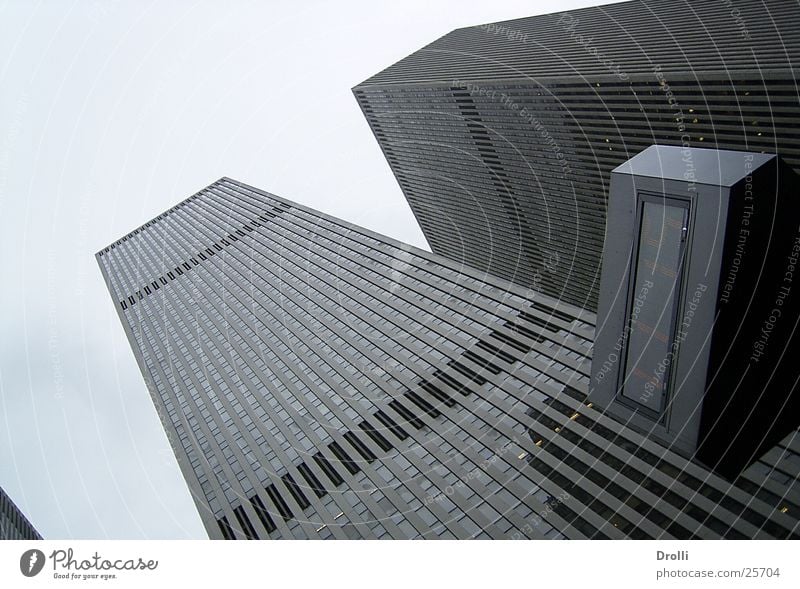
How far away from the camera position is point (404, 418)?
156ft

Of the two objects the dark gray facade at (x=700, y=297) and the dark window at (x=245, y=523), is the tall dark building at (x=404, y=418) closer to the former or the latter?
the dark window at (x=245, y=523)

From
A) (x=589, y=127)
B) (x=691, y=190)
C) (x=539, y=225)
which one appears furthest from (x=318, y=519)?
(x=539, y=225)

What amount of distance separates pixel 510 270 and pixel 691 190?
Result: 5069 inches

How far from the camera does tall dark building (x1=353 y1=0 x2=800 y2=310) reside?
6888cm

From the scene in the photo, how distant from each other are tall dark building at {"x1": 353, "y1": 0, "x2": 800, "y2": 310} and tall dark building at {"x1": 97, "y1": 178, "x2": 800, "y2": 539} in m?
36.1

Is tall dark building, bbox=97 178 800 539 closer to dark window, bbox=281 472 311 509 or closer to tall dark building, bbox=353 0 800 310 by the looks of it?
dark window, bbox=281 472 311 509

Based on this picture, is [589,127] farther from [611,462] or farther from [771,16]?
[611,462]

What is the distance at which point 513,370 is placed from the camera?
46.8m
